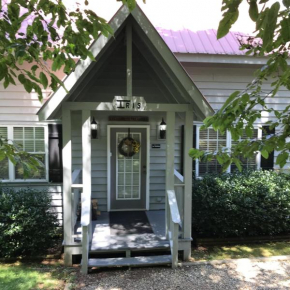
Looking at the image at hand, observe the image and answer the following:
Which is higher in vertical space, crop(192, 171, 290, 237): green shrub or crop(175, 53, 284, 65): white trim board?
crop(175, 53, 284, 65): white trim board

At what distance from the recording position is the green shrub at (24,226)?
4.41 meters

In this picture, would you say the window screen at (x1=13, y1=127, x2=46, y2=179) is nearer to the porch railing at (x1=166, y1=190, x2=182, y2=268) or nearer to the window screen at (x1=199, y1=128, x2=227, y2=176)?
the porch railing at (x1=166, y1=190, x2=182, y2=268)

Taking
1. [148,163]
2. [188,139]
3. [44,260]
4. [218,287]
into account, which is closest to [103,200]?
[148,163]

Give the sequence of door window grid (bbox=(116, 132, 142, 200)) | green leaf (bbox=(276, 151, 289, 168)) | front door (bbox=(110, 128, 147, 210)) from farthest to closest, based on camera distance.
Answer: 1. door window grid (bbox=(116, 132, 142, 200))
2. front door (bbox=(110, 128, 147, 210))
3. green leaf (bbox=(276, 151, 289, 168))

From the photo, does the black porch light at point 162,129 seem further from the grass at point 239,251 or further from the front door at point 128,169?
the grass at point 239,251

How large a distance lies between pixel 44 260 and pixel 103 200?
200cm

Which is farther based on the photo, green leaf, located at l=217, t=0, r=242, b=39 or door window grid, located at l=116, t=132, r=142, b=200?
door window grid, located at l=116, t=132, r=142, b=200

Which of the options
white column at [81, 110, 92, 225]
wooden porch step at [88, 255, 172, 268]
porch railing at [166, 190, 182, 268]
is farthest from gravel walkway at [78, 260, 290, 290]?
white column at [81, 110, 92, 225]

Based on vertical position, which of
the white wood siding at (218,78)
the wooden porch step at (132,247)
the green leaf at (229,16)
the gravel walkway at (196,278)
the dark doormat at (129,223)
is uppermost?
the white wood siding at (218,78)

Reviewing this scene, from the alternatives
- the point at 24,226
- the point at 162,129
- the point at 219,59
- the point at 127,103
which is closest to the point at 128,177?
the point at 162,129

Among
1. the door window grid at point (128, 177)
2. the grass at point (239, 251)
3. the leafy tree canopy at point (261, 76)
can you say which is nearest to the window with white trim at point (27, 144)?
the door window grid at point (128, 177)

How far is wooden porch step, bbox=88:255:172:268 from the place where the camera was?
403cm

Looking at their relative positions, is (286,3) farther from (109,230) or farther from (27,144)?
(27,144)

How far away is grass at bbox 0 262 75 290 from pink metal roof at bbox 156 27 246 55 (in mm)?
5201
